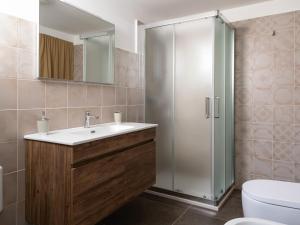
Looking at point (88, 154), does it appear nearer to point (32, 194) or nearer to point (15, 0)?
Answer: point (32, 194)

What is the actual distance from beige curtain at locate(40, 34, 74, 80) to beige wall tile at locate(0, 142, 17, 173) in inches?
21.3

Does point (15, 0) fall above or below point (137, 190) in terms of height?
above

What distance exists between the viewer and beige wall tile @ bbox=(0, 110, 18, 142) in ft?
4.95

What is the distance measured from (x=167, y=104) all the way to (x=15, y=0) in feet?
5.43

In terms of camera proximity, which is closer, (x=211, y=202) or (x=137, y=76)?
(x=211, y=202)

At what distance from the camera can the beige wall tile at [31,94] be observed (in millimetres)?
1606

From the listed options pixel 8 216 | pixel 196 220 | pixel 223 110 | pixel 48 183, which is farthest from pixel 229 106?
pixel 8 216

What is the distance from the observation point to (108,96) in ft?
7.80

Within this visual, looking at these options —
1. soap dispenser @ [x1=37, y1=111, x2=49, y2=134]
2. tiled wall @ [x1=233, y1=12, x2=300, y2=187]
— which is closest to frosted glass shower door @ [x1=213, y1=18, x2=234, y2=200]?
tiled wall @ [x1=233, y1=12, x2=300, y2=187]

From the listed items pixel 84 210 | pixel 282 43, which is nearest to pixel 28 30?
pixel 84 210

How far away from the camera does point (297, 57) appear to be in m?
2.43

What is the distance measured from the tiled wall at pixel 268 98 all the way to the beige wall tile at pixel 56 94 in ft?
6.35

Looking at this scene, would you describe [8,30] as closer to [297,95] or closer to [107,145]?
[107,145]

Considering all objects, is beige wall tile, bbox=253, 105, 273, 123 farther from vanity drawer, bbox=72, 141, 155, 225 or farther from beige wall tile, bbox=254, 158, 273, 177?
vanity drawer, bbox=72, 141, 155, 225
